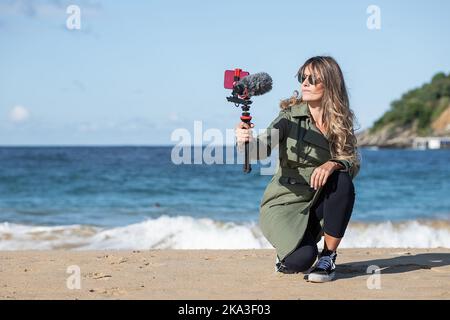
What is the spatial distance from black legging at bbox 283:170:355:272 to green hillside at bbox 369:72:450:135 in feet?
291

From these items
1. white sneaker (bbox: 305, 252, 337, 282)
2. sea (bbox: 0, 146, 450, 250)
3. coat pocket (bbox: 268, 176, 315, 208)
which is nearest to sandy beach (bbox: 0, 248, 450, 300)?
white sneaker (bbox: 305, 252, 337, 282)

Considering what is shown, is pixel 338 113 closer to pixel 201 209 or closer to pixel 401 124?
pixel 201 209

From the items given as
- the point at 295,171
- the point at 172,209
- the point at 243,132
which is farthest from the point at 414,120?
the point at 243,132

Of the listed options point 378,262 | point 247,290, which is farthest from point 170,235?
point 247,290

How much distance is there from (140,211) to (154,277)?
32.5 feet

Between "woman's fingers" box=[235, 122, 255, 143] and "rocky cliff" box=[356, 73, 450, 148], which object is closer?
"woman's fingers" box=[235, 122, 255, 143]

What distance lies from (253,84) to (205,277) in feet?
5.09

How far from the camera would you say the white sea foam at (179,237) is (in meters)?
8.67

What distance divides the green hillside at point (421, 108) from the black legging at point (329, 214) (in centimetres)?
8860

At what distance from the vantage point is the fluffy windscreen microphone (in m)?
3.76

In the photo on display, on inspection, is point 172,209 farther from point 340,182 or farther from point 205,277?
point 340,182

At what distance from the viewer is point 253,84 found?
376 cm

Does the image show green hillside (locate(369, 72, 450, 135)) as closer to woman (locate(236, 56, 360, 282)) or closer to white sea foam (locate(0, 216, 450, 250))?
white sea foam (locate(0, 216, 450, 250))

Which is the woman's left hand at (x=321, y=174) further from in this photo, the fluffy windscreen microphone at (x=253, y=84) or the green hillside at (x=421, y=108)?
the green hillside at (x=421, y=108)
